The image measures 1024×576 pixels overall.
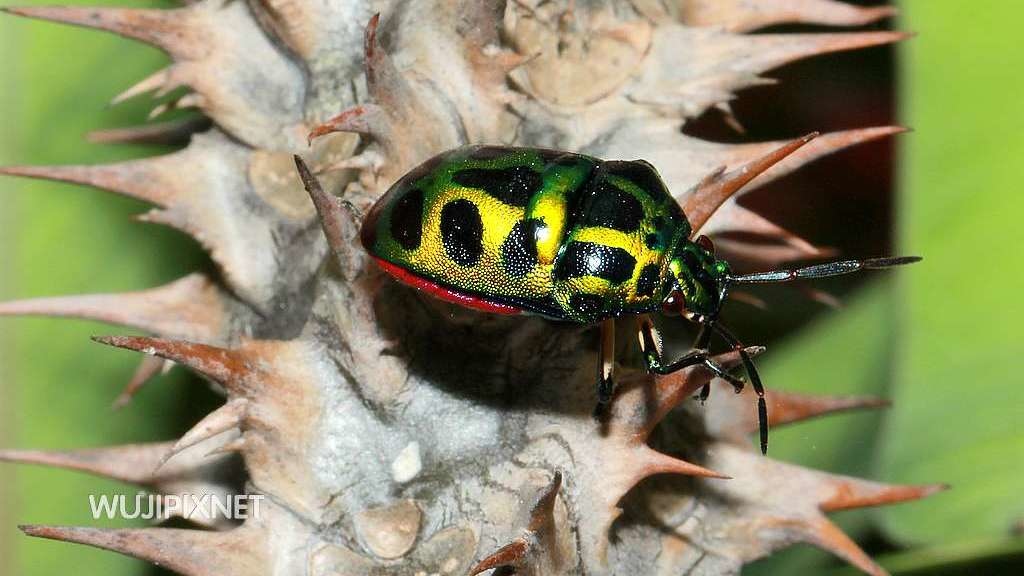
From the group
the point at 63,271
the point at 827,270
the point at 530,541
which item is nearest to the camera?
the point at 530,541

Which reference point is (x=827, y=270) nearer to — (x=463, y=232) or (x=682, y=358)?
(x=682, y=358)

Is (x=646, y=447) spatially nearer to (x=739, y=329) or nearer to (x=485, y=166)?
(x=485, y=166)

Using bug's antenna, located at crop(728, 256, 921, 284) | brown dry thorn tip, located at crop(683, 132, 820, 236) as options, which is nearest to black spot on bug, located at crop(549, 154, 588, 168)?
brown dry thorn tip, located at crop(683, 132, 820, 236)

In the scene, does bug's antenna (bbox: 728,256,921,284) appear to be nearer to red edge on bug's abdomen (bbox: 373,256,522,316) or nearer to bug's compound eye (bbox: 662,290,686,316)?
bug's compound eye (bbox: 662,290,686,316)

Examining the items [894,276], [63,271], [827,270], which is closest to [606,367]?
[827,270]

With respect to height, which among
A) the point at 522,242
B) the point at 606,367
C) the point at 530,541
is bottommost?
the point at 530,541

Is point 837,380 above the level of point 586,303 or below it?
below

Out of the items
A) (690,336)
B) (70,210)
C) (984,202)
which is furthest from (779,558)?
(70,210)
